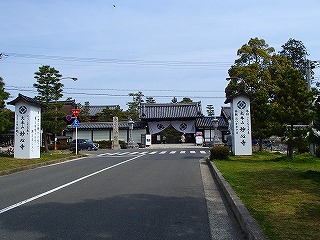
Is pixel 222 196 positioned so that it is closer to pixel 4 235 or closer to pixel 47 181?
pixel 4 235

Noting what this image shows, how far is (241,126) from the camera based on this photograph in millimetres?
21969

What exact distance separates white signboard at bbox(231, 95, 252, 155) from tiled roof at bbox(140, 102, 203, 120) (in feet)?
111

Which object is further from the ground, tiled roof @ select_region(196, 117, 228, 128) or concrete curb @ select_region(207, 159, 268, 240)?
tiled roof @ select_region(196, 117, 228, 128)

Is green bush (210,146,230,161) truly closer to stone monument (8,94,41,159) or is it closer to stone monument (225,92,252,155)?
stone monument (225,92,252,155)

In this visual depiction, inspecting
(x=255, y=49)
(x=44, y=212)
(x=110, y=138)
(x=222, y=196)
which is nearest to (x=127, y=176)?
(x=222, y=196)

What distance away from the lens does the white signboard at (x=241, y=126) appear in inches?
864

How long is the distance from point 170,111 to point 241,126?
120ft

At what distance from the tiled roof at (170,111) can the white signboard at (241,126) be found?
33.9 meters

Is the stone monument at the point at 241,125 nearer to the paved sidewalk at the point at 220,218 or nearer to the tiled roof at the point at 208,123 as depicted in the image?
the paved sidewalk at the point at 220,218

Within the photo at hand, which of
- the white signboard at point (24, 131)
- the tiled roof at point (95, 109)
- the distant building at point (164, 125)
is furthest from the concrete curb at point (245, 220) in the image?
the tiled roof at point (95, 109)

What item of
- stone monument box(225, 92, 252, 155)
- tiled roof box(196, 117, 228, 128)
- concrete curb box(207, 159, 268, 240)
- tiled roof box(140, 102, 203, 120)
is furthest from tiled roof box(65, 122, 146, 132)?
concrete curb box(207, 159, 268, 240)

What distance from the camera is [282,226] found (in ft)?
18.3

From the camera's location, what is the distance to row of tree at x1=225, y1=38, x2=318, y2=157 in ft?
60.3

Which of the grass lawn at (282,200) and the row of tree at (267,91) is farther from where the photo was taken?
the row of tree at (267,91)
